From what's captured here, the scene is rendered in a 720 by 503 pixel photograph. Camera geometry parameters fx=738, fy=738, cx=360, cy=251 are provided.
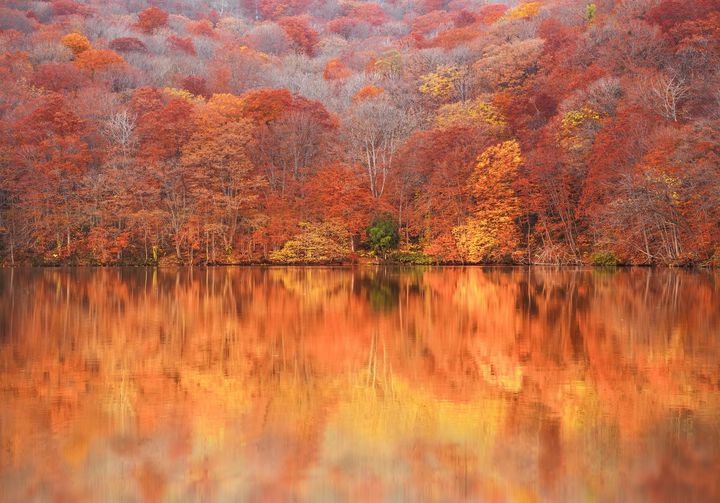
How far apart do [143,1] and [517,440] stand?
349 ft

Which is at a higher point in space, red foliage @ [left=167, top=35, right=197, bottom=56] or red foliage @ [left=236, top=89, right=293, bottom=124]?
red foliage @ [left=167, top=35, right=197, bottom=56]

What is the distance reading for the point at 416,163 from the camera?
43062 mm

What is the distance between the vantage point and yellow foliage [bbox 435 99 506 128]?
155 feet

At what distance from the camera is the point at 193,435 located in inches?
195

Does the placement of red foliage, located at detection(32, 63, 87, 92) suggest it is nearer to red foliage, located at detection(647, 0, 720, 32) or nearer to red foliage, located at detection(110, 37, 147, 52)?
red foliage, located at detection(110, 37, 147, 52)

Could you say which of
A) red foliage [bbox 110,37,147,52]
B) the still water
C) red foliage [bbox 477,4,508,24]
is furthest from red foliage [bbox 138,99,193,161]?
red foliage [bbox 477,4,508,24]

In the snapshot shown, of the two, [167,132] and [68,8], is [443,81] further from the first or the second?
[68,8]

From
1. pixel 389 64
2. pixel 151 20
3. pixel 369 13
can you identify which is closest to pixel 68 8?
pixel 151 20

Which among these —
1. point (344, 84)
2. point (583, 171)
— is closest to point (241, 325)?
point (583, 171)

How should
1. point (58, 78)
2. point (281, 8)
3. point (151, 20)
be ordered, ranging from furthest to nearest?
point (281, 8)
point (151, 20)
point (58, 78)

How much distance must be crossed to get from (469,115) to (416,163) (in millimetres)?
7506

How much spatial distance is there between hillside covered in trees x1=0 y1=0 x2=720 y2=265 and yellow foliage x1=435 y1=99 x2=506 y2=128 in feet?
0.62

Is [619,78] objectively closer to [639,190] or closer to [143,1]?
[639,190]

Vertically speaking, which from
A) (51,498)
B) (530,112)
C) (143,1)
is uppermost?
(143,1)
